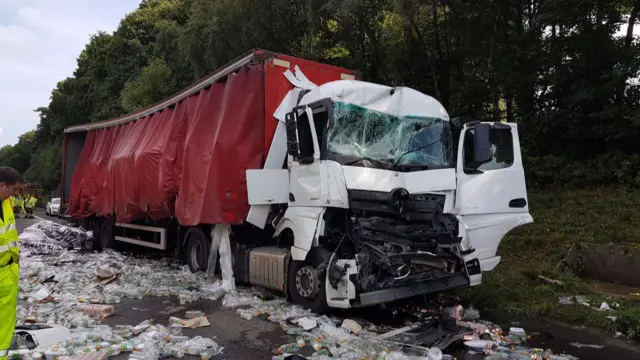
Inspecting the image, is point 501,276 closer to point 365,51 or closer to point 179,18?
point 365,51

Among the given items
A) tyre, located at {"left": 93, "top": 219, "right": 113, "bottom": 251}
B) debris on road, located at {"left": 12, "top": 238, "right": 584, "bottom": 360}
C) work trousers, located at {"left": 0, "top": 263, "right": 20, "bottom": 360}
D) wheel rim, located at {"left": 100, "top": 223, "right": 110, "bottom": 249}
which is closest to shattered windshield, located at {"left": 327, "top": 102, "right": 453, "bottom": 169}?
debris on road, located at {"left": 12, "top": 238, "right": 584, "bottom": 360}

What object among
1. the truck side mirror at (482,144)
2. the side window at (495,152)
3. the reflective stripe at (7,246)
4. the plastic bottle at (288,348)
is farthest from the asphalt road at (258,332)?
the truck side mirror at (482,144)

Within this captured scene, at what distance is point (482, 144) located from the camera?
5.80m

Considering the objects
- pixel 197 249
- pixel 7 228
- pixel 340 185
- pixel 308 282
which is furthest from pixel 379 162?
pixel 197 249

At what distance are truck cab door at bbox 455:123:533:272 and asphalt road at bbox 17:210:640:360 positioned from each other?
0.99m

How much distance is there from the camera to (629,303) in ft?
19.8

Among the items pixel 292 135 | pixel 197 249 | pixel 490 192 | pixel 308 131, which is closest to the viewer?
pixel 308 131

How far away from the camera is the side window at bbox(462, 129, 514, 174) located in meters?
6.11

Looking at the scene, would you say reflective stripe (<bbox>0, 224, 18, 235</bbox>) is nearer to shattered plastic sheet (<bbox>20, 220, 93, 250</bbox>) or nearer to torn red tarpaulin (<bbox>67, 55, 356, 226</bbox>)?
torn red tarpaulin (<bbox>67, 55, 356, 226</bbox>)

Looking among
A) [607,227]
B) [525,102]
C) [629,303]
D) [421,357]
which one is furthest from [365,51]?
[421,357]

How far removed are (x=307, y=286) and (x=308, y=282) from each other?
0.06 meters

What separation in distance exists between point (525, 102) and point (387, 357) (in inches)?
422

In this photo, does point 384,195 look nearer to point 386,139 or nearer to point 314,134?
point 386,139

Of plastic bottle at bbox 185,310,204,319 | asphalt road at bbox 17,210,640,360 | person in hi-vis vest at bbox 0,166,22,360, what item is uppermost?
person in hi-vis vest at bbox 0,166,22,360
